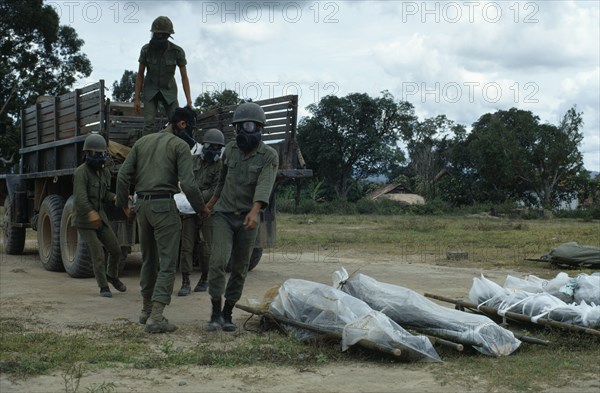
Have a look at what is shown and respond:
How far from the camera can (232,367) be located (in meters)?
5.11

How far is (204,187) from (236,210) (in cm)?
209

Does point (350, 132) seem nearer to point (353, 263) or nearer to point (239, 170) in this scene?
point (353, 263)

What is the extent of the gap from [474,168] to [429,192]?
3.34 m

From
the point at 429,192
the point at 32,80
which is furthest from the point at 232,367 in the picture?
the point at 429,192

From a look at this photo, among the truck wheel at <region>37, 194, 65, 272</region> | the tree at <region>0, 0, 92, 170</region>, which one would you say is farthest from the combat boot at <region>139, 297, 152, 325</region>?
the tree at <region>0, 0, 92, 170</region>

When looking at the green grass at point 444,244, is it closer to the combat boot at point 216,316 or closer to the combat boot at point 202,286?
the combat boot at point 202,286

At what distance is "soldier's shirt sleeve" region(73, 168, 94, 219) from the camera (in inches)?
324

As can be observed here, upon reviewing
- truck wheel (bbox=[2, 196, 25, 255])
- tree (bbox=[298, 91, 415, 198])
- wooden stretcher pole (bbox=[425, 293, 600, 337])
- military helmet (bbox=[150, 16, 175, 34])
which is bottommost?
wooden stretcher pole (bbox=[425, 293, 600, 337])

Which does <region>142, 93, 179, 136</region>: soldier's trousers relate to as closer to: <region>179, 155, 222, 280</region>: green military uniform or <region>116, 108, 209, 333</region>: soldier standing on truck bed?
<region>179, 155, 222, 280</region>: green military uniform

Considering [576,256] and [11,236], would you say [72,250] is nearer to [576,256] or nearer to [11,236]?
[11,236]

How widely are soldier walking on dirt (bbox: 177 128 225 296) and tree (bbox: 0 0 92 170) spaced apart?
21441mm

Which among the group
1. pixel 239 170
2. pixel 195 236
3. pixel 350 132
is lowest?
pixel 195 236

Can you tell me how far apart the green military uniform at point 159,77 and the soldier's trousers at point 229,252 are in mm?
3402

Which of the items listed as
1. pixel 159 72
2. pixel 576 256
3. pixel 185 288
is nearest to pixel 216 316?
pixel 185 288
